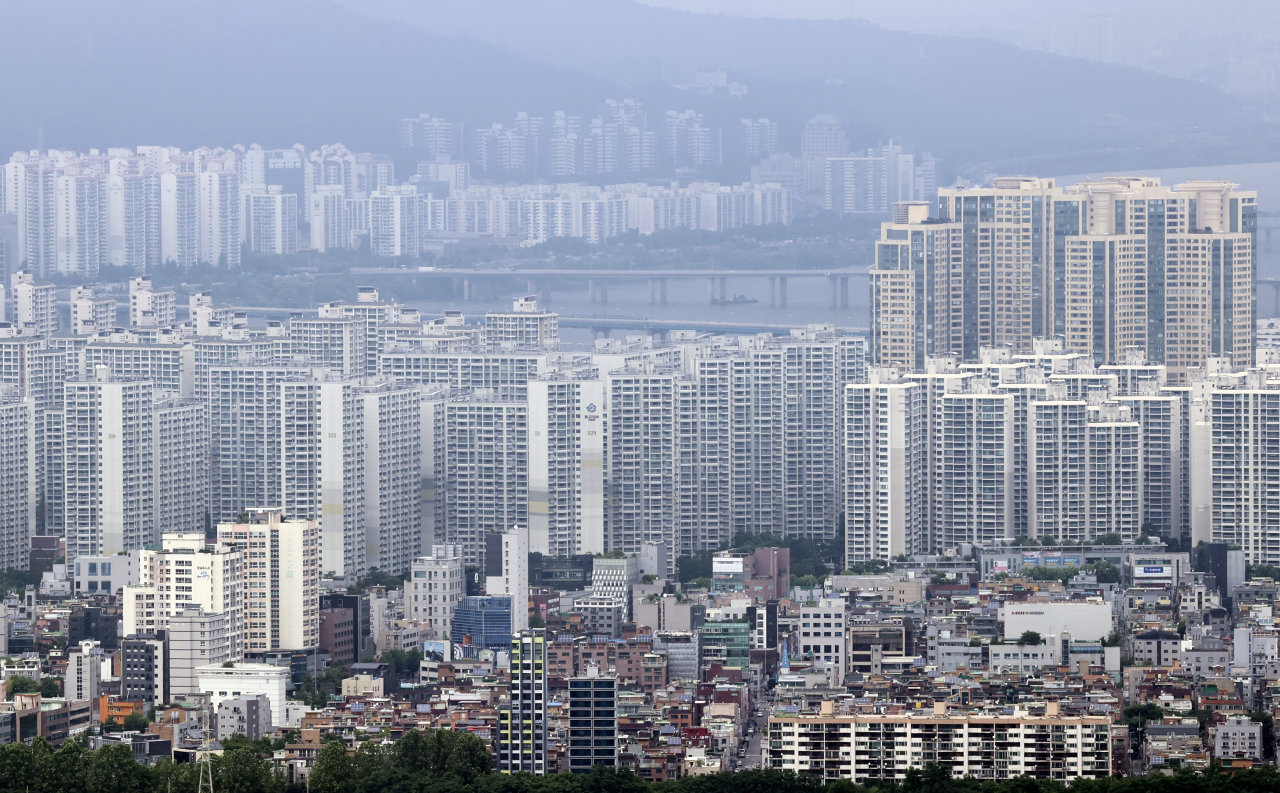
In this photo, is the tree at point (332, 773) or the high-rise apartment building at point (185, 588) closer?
the tree at point (332, 773)

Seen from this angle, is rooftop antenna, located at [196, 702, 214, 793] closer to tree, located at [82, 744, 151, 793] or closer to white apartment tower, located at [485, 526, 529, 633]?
tree, located at [82, 744, 151, 793]

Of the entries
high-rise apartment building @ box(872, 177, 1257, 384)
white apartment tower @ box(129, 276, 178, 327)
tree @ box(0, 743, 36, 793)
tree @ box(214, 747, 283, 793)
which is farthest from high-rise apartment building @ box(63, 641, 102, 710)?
white apartment tower @ box(129, 276, 178, 327)

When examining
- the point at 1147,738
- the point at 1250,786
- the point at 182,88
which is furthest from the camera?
the point at 182,88

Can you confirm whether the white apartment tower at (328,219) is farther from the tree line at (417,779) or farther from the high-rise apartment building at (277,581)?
the tree line at (417,779)

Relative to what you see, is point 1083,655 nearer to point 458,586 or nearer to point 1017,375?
point 458,586

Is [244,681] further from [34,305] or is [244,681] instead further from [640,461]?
[34,305]

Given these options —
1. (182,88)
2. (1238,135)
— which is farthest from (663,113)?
(1238,135)

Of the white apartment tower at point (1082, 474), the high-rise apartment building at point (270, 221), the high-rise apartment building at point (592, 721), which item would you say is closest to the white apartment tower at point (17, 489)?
the white apartment tower at point (1082, 474)

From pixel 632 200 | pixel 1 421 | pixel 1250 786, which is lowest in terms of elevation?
pixel 1250 786

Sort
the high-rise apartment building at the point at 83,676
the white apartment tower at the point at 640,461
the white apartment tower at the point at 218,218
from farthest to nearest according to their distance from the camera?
the white apartment tower at the point at 218,218, the white apartment tower at the point at 640,461, the high-rise apartment building at the point at 83,676
